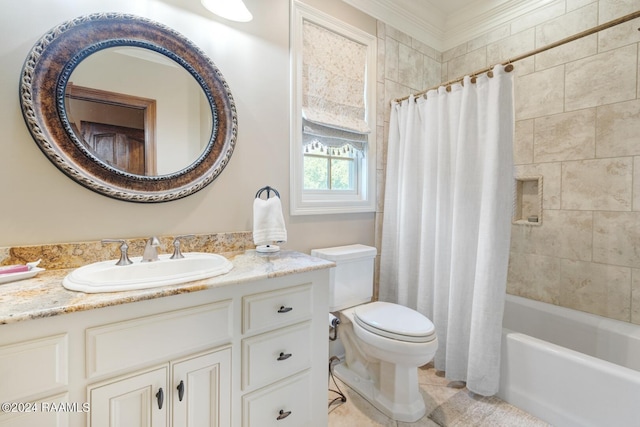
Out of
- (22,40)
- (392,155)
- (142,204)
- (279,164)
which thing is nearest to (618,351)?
(392,155)

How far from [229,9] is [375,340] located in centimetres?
185

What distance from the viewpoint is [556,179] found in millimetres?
1964

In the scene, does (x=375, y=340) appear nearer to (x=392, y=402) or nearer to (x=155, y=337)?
(x=392, y=402)

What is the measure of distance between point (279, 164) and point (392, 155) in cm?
92

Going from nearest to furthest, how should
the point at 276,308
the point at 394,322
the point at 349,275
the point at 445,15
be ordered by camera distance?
1. the point at 276,308
2. the point at 394,322
3. the point at 349,275
4. the point at 445,15

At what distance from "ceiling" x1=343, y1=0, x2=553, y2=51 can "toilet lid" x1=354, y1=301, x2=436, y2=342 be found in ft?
6.88

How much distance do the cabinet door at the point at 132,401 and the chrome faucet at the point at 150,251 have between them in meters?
0.47

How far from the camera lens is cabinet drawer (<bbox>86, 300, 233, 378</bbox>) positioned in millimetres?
813

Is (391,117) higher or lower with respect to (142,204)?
higher

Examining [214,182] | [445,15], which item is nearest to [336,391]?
[214,182]

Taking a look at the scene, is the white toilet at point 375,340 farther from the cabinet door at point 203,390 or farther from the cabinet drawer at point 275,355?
the cabinet door at point 203,390

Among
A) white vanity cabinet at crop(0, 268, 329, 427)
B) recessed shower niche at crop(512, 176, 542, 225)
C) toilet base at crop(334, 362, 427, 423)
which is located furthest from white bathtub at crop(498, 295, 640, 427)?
white vanity cabinet at crop(0, 268, 329, 427)

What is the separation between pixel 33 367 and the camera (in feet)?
2.41

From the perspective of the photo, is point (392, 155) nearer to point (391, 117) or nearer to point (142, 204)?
point (391, 117)
